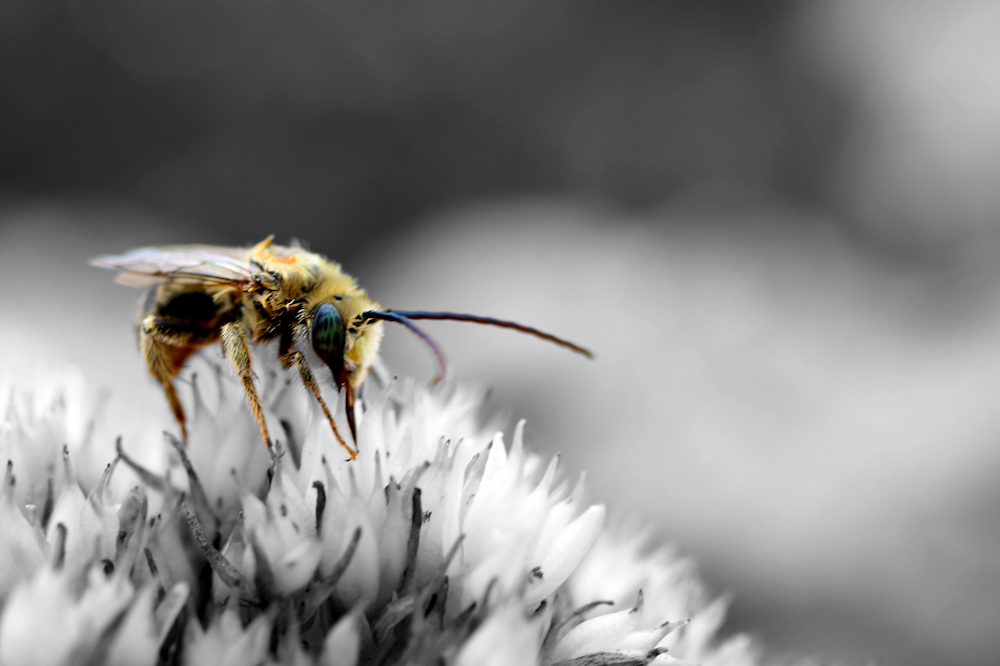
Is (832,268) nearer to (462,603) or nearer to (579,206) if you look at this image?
(579,206)

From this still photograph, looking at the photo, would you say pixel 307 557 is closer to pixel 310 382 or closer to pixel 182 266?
pixel 310 382

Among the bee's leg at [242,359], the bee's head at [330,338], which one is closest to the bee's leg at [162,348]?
the bee's leg at [242,359]

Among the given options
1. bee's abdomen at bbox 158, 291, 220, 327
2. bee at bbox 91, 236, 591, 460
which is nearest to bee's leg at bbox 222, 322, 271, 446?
bee at bbox 91, 236, 591, 460

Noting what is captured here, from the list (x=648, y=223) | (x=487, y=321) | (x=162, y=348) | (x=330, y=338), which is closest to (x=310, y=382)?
(x=330, y=338)

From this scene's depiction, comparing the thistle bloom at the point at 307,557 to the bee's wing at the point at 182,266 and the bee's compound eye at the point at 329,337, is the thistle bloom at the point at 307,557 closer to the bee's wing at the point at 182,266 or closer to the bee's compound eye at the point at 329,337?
the bee's compound eye at the point at 329,337

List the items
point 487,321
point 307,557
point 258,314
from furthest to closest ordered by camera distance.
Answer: point 258,314, point 487,321, point 307,557

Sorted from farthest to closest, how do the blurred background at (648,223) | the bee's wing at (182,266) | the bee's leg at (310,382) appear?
the blurred background at (648,223), the bee's wing at (182,266), the bee's leg at (310,382)
